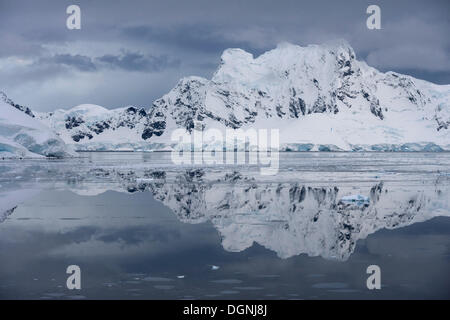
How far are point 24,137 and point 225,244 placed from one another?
58.7m

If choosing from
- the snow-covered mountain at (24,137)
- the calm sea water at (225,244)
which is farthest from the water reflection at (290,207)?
the snow-covered mountain at (24,137)

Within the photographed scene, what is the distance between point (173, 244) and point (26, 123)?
5929cm

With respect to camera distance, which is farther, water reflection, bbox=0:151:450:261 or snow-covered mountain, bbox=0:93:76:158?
snow-covered mountain, bbox=0:93:76:158

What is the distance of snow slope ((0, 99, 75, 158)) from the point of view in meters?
60.7

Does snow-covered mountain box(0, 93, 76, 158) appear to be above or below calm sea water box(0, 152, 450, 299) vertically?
above

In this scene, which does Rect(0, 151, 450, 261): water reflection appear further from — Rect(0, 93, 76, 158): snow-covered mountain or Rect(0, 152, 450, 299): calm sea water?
Rect(0, 93, 76, 158): snow-covered mountain

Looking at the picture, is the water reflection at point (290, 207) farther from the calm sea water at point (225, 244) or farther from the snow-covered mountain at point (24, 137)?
the snow-covered mountain at point (24, 137)

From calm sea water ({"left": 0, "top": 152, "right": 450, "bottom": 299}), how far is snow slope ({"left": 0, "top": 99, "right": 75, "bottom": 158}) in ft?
135

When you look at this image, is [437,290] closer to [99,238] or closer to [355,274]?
[355,274]

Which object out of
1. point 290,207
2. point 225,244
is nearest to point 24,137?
point 290,207

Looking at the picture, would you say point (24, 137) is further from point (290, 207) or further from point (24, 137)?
point (290, 207)

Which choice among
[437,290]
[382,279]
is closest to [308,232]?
[382,279]

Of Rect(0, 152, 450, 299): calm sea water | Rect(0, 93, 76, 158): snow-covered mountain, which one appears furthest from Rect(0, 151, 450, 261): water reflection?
Rect(0, 93, 76, 158): snow-covered mountain

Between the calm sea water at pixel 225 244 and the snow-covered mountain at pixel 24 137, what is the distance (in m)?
41.3
